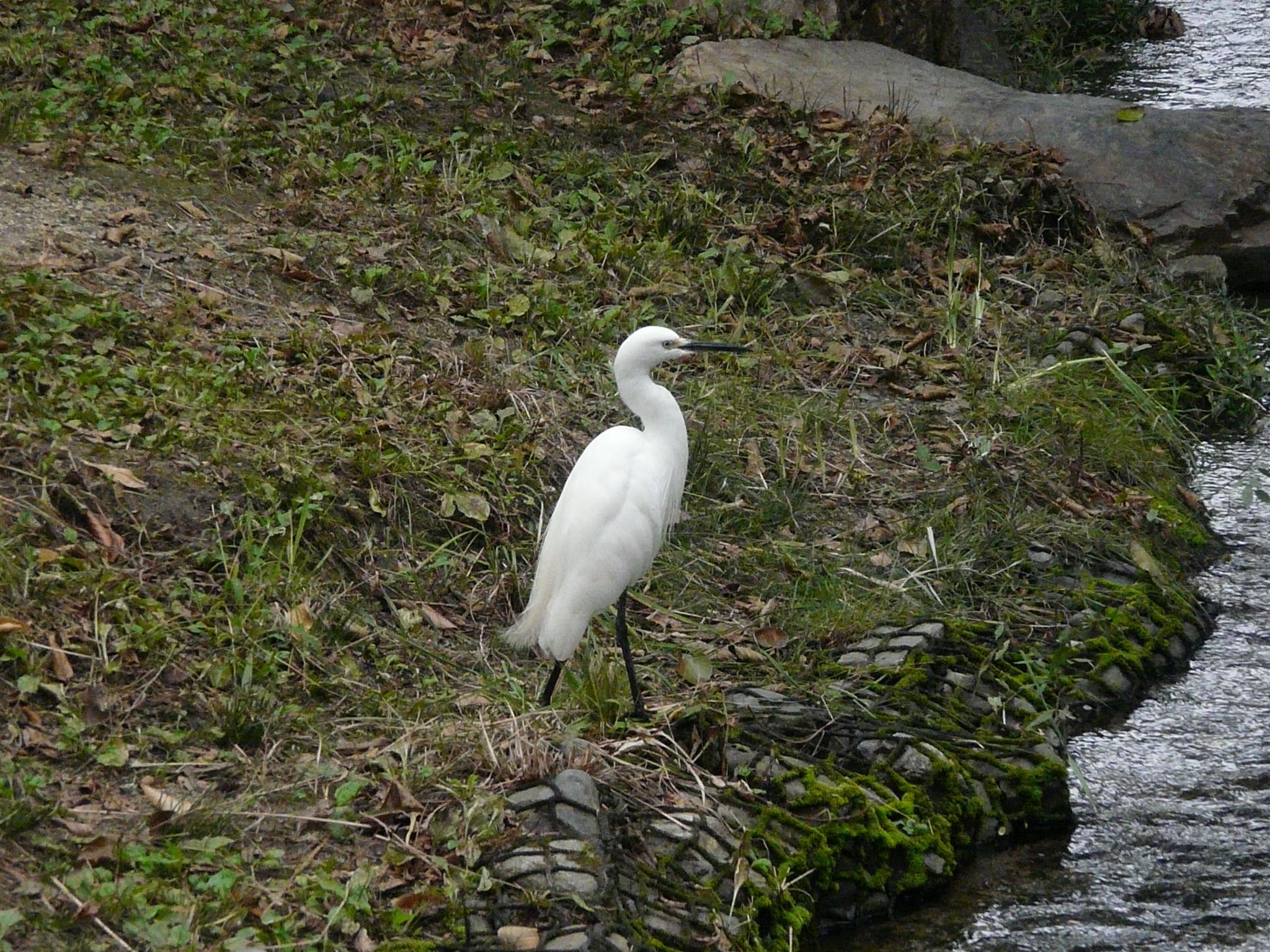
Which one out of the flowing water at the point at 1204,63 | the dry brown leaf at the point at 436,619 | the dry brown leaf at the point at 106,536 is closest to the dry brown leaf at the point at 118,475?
the dry brown leaf at the point at 106,536

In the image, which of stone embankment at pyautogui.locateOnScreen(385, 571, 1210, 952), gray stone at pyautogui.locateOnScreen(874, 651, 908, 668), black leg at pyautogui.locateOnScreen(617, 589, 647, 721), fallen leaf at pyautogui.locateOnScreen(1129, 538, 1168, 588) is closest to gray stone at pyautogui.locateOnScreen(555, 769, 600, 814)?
stone embankment at pyautogui.locateOnScreen(385, 571, 1210, 952)

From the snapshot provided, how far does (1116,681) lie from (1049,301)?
247 cm

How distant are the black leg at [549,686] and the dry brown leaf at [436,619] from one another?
506mm

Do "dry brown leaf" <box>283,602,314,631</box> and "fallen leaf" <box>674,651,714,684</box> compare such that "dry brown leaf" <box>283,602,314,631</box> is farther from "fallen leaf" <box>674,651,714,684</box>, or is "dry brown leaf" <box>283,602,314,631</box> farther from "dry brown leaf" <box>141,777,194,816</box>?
"fallen leaf" <box>674,651,714,684</box>

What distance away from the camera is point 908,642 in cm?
461

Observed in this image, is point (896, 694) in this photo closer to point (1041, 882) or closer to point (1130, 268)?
point (1041, 882)

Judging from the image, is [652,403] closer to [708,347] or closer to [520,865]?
[708,347]

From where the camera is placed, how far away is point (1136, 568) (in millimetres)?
5188

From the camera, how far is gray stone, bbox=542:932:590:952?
3266mm

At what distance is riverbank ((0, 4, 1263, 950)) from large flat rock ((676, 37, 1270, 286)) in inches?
13.3

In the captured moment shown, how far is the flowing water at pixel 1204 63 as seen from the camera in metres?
9.29

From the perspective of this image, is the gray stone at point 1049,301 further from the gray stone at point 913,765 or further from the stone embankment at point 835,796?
the gray stone at point 913,765

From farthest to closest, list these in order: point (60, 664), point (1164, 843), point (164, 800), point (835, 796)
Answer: point (1164, 843)
point (835, 796)
point (60, 664)
point (164, 800)

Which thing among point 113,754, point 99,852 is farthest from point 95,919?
point 113,754
